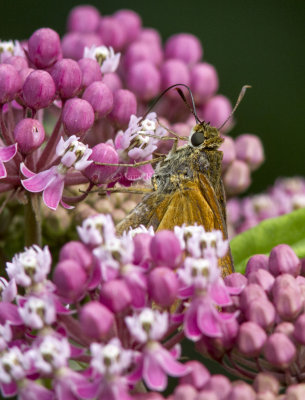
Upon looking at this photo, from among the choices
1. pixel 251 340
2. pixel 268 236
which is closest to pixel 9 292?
pixel 251 340

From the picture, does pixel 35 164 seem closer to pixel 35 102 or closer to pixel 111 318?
pixel 35 102

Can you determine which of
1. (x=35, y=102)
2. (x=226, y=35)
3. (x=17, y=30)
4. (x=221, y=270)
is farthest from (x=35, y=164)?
(x=226, y=35)

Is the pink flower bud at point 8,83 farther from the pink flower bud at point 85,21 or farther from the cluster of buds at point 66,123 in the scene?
the pink flower bud at point 85,21

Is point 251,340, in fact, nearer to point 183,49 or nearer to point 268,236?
point 268,236

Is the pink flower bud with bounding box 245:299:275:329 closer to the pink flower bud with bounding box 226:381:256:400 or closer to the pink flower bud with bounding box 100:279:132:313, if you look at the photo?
the pink flower bud with bounding box 226:381:256:400

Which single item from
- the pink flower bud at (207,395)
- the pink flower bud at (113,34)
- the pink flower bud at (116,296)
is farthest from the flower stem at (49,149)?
the pink flower bud at (113,34)
